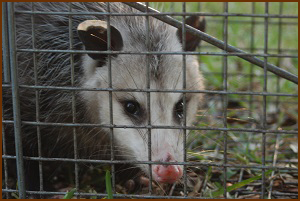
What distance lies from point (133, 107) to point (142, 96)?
9 cm

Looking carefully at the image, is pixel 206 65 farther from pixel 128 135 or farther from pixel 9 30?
pixel 9 30

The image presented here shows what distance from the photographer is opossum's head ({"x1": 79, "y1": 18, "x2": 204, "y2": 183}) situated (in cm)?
218

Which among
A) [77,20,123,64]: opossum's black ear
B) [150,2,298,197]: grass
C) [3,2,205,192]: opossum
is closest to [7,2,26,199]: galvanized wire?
[3,2,205,192]: opossum

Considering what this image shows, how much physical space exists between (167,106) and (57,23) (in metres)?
0.91

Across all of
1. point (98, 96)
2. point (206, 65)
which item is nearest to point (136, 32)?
point (98, 96)

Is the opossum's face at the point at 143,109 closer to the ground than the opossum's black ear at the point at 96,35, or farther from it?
closer to the ground

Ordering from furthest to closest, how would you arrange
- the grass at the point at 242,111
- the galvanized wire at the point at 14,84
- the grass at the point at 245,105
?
1. the grass at the point at 245,105
2. the grass at the point at 242,111
3. the galvanized wire at the point at 14,84

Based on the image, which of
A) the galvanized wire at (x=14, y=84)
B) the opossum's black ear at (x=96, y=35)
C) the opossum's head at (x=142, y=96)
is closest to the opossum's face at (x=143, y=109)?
the opossum's head at (x=142, y=96)

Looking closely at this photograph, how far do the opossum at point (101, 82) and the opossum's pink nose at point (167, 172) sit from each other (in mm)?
79

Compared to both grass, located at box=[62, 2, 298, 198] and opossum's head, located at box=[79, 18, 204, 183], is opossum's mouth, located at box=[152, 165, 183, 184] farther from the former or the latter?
grass, located at box=[62, 2, 298, 198]

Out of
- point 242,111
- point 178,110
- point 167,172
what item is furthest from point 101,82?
point 242,111

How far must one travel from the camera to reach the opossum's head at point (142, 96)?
7.14 ft

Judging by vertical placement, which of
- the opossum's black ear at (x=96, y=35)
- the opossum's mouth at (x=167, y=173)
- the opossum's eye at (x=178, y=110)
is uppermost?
the opossum's black ear at (x=96, y=35)

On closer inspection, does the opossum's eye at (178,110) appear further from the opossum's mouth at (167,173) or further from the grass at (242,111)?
the opossum's mouth at (167,173)
